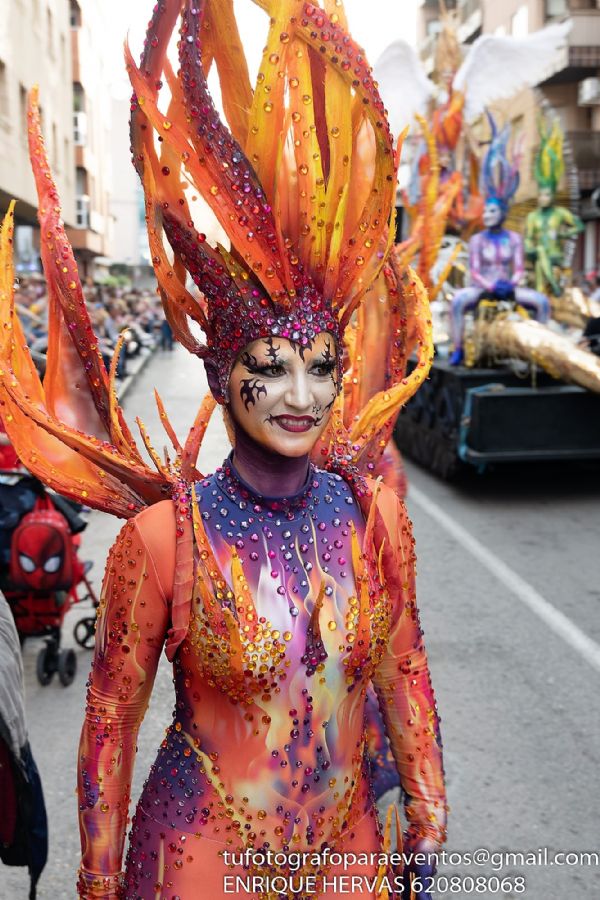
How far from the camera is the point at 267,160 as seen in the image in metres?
1.74

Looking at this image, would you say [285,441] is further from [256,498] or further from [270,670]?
[270,670]

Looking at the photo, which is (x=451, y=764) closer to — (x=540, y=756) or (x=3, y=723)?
(x=540, y=756)

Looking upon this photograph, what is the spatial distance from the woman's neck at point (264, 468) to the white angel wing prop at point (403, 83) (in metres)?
11.3

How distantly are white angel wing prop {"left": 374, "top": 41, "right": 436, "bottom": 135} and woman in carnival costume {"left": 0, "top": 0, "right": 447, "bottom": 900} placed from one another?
1113cm

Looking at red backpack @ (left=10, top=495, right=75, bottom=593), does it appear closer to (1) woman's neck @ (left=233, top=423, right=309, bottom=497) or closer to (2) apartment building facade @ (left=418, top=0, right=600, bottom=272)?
(1) woman's neck @ (left=233, top=423, right=309, bottom=497)

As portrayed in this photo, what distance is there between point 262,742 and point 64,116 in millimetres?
25797

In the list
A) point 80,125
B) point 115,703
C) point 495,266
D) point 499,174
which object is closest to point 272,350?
point 115,703

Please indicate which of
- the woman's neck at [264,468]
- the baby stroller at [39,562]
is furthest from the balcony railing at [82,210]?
the woman's neck at [264,468]

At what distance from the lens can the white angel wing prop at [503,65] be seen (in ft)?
40.0

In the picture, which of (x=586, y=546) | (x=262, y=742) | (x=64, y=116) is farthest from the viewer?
(x=64, y=116)

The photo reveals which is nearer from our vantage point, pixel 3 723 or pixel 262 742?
pixel 262 742

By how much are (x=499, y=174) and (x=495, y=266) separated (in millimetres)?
1261

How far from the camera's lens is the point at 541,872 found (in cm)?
353

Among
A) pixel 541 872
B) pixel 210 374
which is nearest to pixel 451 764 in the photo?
pixel 541 872
